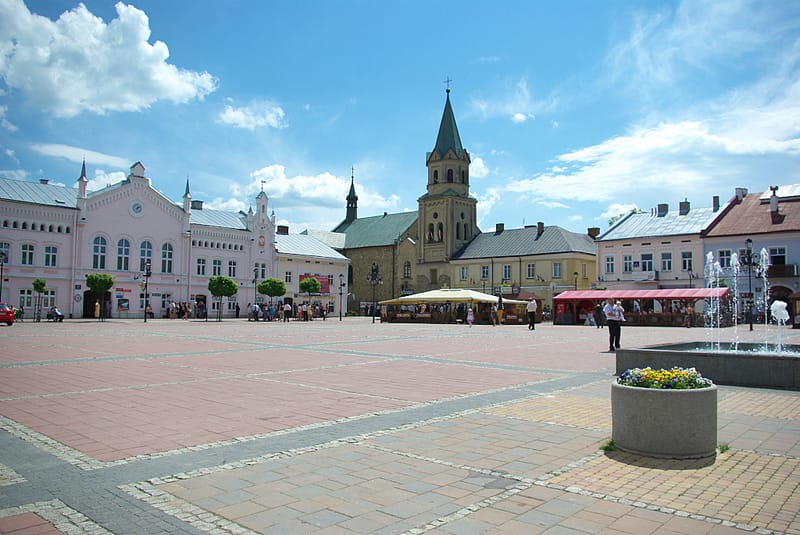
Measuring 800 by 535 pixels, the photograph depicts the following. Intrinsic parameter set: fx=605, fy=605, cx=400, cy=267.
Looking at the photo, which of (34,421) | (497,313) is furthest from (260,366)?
(497,313)

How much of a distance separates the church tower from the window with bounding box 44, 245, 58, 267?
43.7 meters

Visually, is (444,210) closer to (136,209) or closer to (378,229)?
(378,229)

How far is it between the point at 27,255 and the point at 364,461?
175 ft

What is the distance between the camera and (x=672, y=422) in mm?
5969

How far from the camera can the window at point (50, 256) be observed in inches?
2002

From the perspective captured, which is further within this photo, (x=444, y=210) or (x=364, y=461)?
(x=444, y=210)

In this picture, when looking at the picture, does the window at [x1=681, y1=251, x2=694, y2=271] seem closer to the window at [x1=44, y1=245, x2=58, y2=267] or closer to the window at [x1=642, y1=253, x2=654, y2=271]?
the window at [x1=642, y1=253, x2=654, y2=271]

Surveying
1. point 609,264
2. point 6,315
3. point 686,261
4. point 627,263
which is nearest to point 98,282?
point 6,315

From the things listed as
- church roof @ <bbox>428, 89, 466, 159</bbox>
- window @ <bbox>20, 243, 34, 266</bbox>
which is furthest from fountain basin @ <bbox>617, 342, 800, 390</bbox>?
church roof @ <bbox>428, 89, 466, 159</bbox>

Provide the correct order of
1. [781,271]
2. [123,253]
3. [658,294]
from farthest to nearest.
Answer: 1. [123,253]
2. [781,271]
3. [658,294]

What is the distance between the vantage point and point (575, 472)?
5.59 meters

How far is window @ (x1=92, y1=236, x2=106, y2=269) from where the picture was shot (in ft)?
177

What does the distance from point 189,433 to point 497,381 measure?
627 cm

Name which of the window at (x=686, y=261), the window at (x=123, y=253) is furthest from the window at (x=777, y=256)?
the window at (x=123, y=253)
